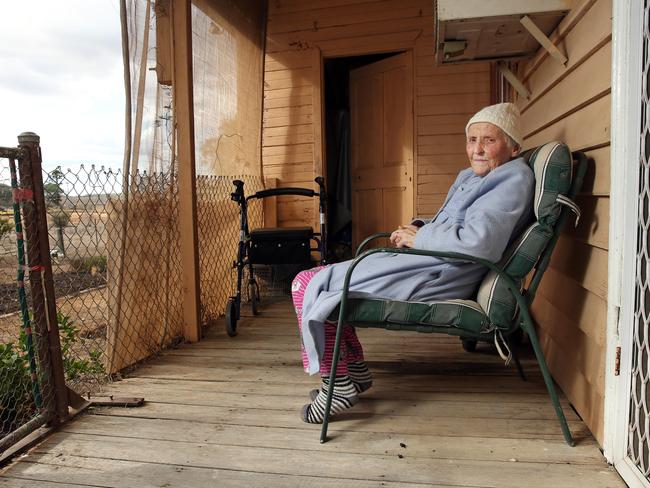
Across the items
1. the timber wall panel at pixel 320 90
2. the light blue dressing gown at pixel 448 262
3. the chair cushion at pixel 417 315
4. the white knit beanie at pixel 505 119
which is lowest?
the chair cushion at pixel 417 315

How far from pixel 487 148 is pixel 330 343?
0.95 metres

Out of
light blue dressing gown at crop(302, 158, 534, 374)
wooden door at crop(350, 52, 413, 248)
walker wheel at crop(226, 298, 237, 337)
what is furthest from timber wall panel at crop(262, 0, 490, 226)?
light blue dressing gown at crop(302, 158, 534, 374)

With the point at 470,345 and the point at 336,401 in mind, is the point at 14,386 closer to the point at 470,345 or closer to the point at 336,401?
the point at 336,401

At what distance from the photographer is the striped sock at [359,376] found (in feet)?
5.98

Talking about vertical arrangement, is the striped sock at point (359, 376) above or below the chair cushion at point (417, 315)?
below

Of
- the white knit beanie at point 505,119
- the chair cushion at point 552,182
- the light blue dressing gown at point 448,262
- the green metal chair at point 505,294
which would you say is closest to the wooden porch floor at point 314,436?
the green metal chair at point 505,294

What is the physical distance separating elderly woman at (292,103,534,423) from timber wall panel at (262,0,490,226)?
2.30m

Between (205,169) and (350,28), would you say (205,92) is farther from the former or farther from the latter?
(350,28)

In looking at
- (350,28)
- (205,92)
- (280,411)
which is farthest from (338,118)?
(280,411)

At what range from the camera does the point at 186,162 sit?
8.28ft

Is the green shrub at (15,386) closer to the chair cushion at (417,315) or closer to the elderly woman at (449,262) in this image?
the elderly woman at (449,262)

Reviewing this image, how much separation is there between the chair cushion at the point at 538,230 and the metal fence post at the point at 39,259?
1.58m

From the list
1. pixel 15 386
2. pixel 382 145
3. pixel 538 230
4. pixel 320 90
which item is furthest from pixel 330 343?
pixel 320 90

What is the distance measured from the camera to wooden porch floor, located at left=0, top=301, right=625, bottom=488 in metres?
1.31
